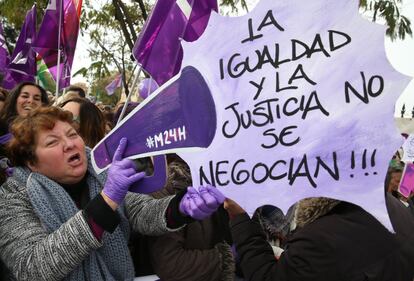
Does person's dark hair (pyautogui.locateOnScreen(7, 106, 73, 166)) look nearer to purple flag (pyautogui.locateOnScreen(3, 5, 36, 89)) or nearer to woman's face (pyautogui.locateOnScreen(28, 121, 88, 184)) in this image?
woman's face (pyautogui.locateOnScreen(28, 121, 88, 184))

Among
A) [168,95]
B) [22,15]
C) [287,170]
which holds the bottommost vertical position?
[287,170]

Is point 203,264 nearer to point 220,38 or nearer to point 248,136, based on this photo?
point 248,136

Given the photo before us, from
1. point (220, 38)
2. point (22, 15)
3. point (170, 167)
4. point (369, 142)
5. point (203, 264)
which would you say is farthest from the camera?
point (22, 15)

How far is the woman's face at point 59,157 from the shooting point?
1786mm

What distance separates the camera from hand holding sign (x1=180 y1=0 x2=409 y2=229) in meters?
1.20

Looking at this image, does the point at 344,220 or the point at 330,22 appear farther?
the point at 344,220

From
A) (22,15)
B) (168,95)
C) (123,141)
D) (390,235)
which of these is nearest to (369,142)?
(390,235)

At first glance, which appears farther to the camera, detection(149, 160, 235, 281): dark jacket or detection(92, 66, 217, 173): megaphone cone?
detection(149, 160, 235, 281): dark jacket

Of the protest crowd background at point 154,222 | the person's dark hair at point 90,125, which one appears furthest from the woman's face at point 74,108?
the protest crowd background at point 154,222

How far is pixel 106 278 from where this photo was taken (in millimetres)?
1734

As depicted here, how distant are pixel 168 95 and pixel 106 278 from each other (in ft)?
2.43

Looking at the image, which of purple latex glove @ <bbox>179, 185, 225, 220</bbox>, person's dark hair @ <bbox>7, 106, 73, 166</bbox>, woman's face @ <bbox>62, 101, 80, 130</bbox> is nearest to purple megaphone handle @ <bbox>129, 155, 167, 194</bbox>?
purple latex glove @ <bbox>179, 185, 225, 220</bbox>

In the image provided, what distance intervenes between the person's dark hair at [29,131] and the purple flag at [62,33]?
206 cm

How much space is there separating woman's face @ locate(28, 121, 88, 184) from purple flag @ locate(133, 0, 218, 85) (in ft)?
1.62
